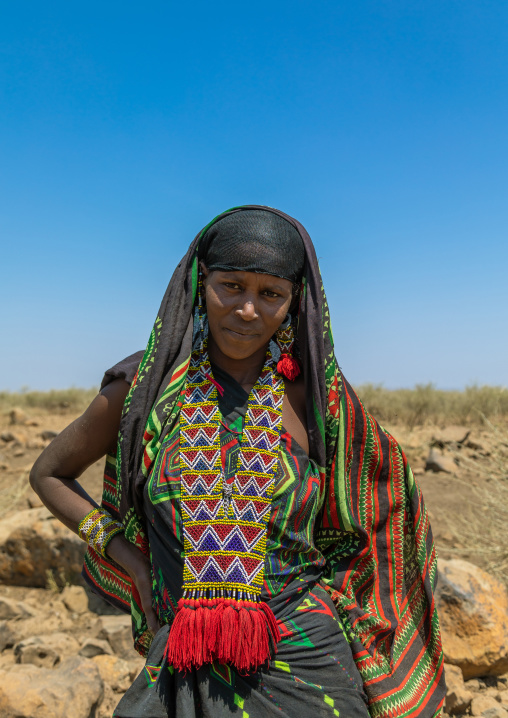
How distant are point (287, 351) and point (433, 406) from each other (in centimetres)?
→ 1638

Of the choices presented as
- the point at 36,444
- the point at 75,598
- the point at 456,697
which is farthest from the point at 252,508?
the point at 36,444

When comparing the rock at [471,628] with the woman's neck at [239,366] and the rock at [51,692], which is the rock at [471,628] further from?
the woman's neck at [239,366]

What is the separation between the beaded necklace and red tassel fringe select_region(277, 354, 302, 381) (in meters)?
0.18

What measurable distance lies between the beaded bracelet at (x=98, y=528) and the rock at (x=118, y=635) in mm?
2565

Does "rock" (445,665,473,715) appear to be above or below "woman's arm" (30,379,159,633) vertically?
below

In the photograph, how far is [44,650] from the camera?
13.9 ft

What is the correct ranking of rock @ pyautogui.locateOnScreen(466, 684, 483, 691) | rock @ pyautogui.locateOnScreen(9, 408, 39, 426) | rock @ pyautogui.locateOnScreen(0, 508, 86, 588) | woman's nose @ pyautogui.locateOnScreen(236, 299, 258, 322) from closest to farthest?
woman's nose @ pyautogui.locateOnScreen(236, 299, 258, 322) → rock @ pyautogui.locateOnScreen(466, 684, 483, 691) → rock @ pyautogui.locateOnScreen(0, 508, 86, 588) → rock @ pyautogui.locateOnScreen(9, 408, 39, 426)

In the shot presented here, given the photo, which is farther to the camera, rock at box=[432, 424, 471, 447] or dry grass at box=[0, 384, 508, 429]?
dry grass at box=[0, 384, 508, 429]

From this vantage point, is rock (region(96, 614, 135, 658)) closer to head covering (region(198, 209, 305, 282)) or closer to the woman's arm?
the woman's arm

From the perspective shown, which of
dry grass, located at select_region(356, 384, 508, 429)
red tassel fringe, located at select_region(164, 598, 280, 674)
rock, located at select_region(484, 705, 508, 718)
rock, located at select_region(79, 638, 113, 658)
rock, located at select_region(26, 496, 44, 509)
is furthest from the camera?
dry grass, located at select_region(356, 384, 508, 429)

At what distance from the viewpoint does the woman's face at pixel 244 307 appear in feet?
6.88

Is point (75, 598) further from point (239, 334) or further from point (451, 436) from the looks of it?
point (451, 436)

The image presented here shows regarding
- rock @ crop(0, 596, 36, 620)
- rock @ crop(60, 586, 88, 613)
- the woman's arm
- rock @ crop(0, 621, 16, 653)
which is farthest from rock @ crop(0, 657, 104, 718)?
rock @ crop(60, 586, 88, 613)

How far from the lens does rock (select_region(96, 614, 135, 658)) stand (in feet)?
14.6
